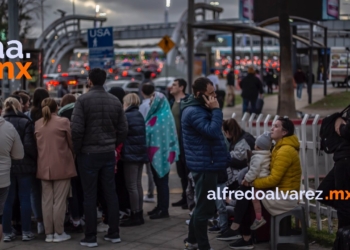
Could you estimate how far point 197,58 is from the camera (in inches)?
1385

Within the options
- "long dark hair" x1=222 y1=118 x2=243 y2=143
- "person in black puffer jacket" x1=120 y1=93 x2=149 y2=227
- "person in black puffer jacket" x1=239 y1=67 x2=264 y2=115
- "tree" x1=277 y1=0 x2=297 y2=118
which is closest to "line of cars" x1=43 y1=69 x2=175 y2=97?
"person in black puffer jacket" x1=239 y1=67 x2=264 y2=115

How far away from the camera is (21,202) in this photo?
802cm

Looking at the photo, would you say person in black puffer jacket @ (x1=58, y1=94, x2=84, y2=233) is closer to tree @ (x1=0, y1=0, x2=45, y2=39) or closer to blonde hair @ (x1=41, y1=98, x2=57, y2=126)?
blonde hair @ (x1=41, y1=98, x2=57, y2=126)

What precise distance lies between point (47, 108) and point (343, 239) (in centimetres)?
365

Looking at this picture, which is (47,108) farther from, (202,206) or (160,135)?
(202,206)

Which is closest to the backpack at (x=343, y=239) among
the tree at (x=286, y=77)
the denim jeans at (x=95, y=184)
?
the denim jeans at (x=95, y=184)

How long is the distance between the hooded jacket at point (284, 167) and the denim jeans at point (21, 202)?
279cm

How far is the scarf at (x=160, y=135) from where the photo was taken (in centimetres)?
926

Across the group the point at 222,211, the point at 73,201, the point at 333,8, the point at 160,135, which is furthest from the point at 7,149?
the point at 333,8

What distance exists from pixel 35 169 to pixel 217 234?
2.30 m

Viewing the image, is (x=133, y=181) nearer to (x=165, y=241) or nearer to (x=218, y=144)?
(x=165, y=241)

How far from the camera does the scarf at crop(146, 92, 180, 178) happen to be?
30.4 ft

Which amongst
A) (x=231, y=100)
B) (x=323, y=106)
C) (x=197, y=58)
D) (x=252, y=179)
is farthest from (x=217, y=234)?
(x=197, y=58)

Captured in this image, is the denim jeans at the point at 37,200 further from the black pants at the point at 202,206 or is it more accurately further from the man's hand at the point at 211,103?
the man's hand at the point at 211,103
